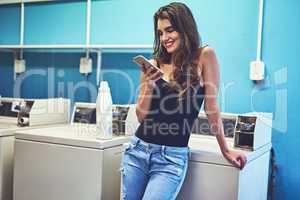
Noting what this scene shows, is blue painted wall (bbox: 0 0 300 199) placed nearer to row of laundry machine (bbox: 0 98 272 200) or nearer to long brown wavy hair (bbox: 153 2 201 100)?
row of laundry machine (bbox: 0 98 272 200)

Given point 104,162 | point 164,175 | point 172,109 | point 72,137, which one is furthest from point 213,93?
point 72,137

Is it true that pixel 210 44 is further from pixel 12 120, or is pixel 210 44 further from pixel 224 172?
pixel 12 120

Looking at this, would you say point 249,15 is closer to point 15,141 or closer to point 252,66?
point 252,66

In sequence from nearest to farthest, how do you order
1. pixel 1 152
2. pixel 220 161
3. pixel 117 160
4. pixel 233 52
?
1. pixel 220 161
2. pixel 117 160
3. pixel 1 152
4. pixel 233 52

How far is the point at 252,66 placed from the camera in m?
2.22

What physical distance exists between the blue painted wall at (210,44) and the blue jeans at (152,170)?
0.87 meters

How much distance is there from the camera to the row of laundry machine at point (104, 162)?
169 centimetres

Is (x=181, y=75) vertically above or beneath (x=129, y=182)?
above

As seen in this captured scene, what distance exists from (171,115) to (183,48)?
0.30 m

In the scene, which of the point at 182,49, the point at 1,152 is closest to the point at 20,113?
the point at 1,152

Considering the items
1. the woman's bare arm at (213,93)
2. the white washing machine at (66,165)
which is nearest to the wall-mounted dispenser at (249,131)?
the woman's bare arm at (213,93)

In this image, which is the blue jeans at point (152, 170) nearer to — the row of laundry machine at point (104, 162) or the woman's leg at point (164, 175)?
the woman's leg at point (164, 175)

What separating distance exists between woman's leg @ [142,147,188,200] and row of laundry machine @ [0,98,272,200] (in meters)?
0.20

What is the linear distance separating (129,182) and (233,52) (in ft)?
3.81
